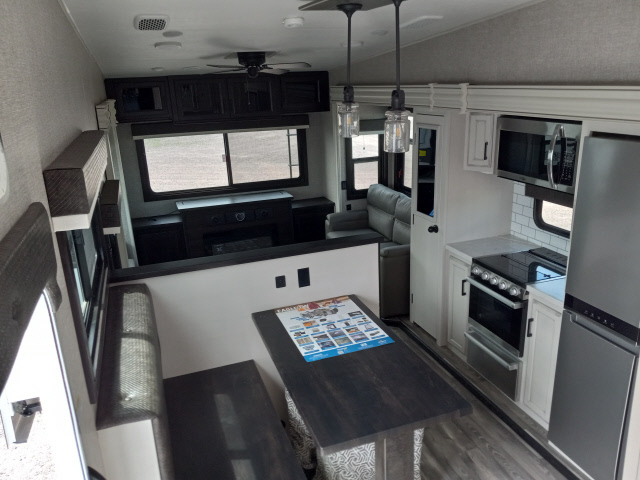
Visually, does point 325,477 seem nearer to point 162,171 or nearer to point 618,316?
point 618,316

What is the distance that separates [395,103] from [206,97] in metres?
3.89

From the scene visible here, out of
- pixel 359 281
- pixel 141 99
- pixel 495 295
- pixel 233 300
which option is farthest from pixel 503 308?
pixel 141 99

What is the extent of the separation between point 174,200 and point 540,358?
185 inches

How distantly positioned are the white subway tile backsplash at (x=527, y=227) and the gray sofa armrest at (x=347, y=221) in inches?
90.7

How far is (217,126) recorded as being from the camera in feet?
19.8

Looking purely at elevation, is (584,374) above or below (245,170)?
below

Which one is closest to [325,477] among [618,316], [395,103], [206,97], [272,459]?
[272,459]

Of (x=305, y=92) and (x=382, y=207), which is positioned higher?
(x=305, y=92)

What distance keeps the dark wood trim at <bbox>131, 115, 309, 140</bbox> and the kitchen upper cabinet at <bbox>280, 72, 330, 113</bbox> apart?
0.23 metres

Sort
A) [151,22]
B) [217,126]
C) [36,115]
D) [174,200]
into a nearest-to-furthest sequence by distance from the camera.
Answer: [36,115], [151,22], [217,126], [174,200]

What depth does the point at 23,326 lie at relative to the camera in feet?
2.75

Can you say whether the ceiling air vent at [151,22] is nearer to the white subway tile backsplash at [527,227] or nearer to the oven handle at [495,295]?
the oven handle at [495,295]

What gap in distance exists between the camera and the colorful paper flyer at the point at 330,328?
259cm

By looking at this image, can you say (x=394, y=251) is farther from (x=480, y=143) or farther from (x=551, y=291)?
(x=551, y=291)
